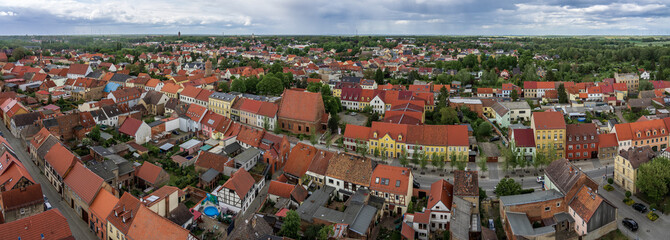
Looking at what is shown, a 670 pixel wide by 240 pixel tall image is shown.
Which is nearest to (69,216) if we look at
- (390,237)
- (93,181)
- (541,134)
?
(93,181)

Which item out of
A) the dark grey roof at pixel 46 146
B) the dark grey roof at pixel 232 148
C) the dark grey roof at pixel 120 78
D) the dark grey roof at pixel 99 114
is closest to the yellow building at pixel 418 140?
the dark grey roof at pixel 232 148

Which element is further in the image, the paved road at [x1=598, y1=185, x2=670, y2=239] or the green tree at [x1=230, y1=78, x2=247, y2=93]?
the green tree at [x1=230, y1=78, x2=247, y2=93]

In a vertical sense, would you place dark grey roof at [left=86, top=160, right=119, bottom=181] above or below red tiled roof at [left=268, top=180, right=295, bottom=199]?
above

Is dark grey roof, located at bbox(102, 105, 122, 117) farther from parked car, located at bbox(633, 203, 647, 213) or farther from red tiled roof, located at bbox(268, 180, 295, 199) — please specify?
parked car, located at bbox(633, 203, 647, 213)

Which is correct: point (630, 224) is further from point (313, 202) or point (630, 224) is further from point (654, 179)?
point (313, 202)

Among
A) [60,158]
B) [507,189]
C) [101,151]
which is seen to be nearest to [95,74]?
[101,151]

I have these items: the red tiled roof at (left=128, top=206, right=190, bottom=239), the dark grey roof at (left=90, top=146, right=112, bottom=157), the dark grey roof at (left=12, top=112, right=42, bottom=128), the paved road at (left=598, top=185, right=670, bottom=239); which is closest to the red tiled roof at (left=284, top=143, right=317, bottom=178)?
the red tiled roof at (left=128, top=206, right=190, bottom=239)
